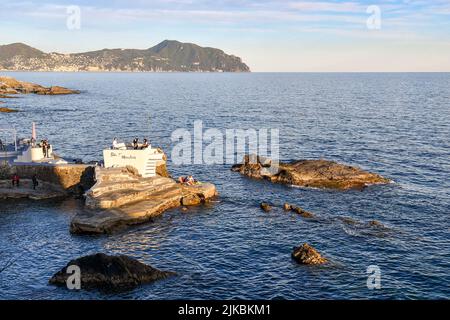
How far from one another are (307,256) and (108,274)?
634 inches

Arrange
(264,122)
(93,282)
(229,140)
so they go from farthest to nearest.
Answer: (264,122)
(229,140)
(93,282)

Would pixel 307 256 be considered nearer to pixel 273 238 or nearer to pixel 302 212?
pixel 273 238

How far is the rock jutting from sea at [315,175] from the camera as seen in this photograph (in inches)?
2443

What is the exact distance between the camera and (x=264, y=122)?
124 meters

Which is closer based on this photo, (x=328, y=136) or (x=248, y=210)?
(x=248, y=210)

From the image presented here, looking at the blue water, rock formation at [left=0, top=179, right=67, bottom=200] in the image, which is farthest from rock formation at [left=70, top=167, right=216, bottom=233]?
rock formation at [left=0, top=179, right=67, bottom=200]

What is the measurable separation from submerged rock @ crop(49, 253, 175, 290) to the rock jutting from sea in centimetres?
3343

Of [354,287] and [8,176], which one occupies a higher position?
[8,176]

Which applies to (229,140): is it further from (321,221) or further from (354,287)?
(354,287)

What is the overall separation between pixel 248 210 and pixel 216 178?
15.3 meters

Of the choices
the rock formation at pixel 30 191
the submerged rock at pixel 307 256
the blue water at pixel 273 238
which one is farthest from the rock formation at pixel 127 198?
the submerged rock at pixel 307 256

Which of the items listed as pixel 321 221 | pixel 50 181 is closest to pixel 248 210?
pixel 321 221

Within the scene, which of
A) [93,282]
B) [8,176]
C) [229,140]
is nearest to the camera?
[93,282]

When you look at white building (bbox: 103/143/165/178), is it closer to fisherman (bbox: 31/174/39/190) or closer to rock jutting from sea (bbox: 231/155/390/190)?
fisherman (bbox: 31/174/39/190)
